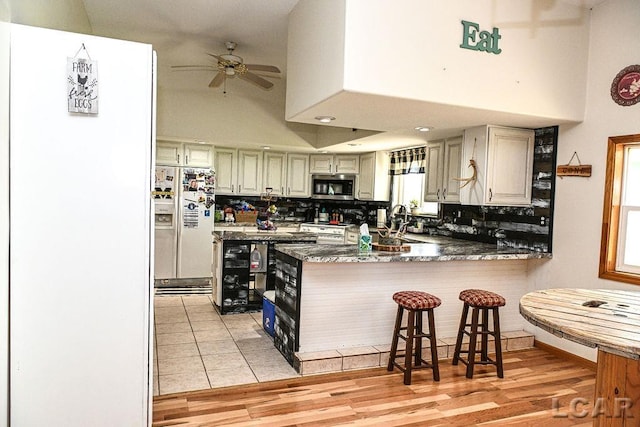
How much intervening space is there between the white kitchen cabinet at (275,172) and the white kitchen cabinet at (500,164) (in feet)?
11.5

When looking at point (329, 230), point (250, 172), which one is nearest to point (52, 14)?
point (250, 172)

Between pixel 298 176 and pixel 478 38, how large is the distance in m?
4.27

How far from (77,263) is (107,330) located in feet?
1.20

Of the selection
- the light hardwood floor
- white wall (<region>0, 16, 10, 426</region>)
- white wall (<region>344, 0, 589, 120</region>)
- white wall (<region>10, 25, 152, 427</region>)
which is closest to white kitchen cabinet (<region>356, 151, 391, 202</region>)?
white wall (<region>344, 0, 589, 120</region>)

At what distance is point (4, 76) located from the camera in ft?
6.24

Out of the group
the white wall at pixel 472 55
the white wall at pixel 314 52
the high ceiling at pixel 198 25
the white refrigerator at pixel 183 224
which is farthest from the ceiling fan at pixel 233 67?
the white refrigerator at pixel 183 224

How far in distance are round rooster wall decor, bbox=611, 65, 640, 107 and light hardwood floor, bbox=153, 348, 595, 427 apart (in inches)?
88.0

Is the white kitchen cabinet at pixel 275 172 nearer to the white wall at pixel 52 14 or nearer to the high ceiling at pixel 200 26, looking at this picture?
the high ceiling at pixel 200 26

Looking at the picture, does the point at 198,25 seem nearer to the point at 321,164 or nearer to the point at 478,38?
the point at 478,38

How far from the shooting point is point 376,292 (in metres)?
3.71

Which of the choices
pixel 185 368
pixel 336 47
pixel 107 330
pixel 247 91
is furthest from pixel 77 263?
pixel 247 91

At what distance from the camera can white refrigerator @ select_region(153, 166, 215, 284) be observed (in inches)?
238

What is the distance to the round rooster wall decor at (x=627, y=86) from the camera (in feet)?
11.0

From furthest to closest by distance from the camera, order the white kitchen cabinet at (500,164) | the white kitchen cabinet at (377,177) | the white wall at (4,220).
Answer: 1. the white kitchen cabinet at (377,177)
2. the white kitchen cabinet at (500,164)
3. the white wall at (4,220)
